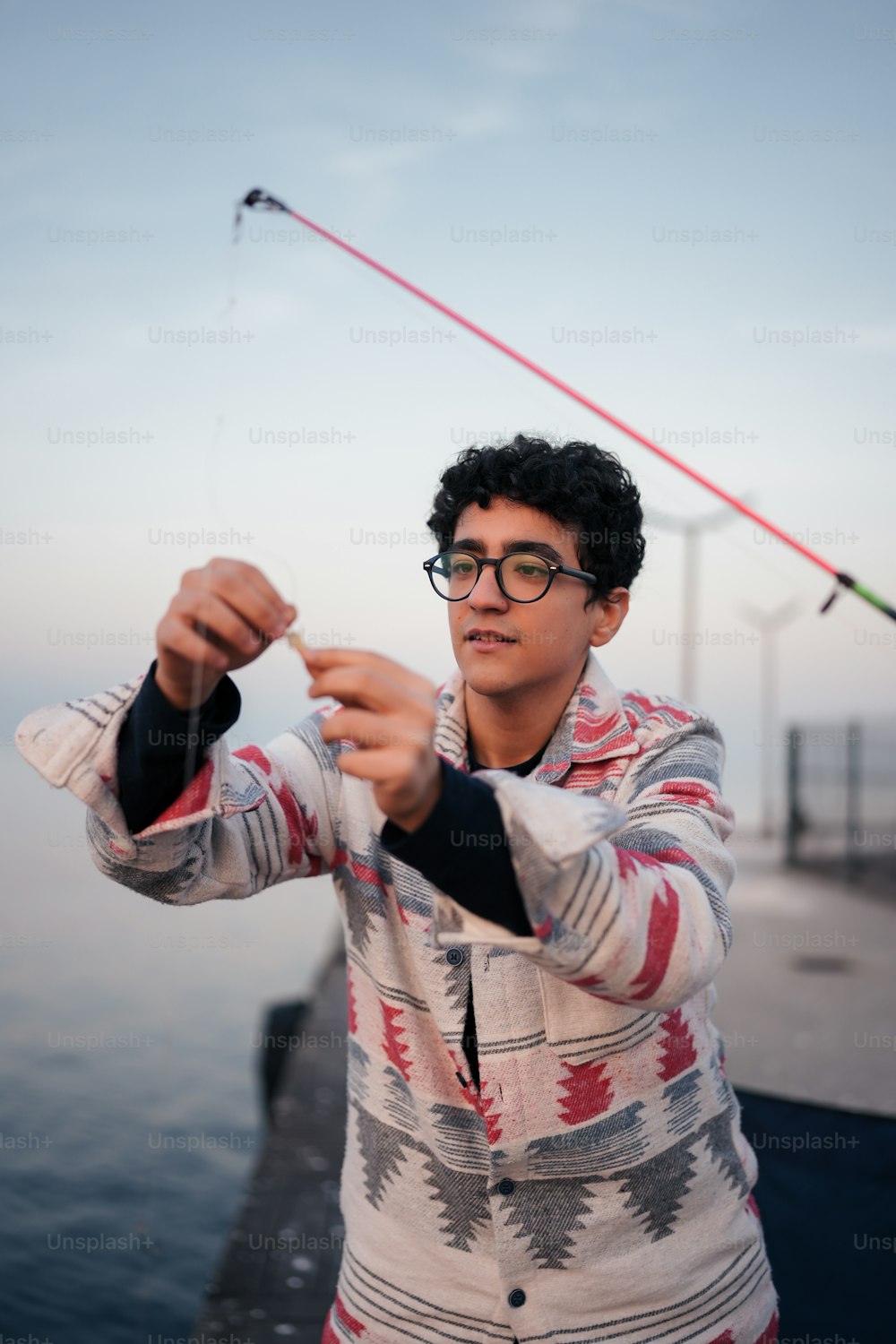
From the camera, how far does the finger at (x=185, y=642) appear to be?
1562mm

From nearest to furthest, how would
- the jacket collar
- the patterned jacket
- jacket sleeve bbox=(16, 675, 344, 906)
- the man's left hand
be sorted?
the man's left hand, jacket sleeve bbox=(16, 675, 344, 906), the patterned jacket, the jacket collar

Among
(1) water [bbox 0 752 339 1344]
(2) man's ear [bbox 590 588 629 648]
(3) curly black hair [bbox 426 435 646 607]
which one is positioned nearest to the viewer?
(3) curly black hair [bbox 426 435 646 607]

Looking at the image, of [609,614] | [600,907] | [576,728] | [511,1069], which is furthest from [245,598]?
[609,614]

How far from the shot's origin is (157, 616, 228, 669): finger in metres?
1.56

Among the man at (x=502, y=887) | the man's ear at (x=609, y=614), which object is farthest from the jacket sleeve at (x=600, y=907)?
the man's ear at (x=609, y=614)

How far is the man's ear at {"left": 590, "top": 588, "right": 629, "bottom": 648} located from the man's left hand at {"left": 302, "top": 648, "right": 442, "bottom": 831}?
3.35ft

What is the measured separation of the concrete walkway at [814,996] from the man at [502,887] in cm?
172

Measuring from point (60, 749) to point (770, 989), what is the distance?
7313 millimetres

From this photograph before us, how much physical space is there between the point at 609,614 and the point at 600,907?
3.69ft

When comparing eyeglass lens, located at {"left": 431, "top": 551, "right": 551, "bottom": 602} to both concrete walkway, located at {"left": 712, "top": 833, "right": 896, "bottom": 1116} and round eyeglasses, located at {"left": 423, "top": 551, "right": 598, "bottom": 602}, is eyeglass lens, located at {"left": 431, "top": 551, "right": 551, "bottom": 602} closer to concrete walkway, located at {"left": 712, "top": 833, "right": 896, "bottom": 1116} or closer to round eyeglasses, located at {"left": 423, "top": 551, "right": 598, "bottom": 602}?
round eyeglasses, located at {"left": 423, "top": 551, "right": 598, "bottom": 602}

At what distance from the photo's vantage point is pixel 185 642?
1562mm

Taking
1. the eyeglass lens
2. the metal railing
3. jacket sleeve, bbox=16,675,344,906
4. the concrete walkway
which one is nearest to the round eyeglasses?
the eyeglass lens

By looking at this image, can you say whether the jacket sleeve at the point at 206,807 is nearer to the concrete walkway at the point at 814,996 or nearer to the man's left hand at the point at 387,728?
the man's left hand at the point at 387,728

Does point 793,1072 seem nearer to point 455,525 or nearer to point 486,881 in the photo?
point 455,525
